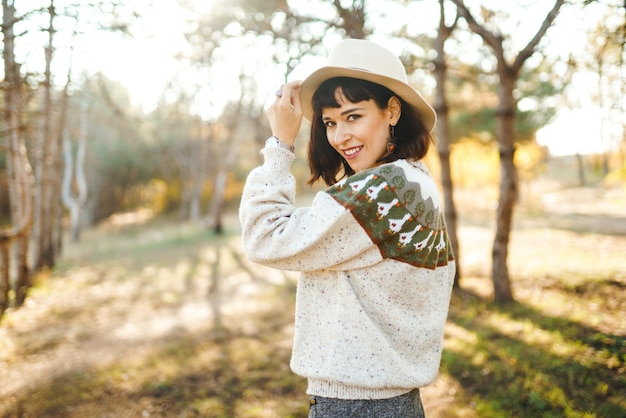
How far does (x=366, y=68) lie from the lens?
1.52 metres

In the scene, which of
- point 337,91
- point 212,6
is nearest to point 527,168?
point 212,6

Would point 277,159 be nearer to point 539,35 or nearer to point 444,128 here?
point 539,35

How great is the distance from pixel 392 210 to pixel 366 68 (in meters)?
0.50

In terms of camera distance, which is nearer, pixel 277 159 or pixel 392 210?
pixel 392 210

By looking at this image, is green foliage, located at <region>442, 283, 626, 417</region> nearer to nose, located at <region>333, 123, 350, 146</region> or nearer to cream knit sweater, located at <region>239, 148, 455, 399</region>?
cream knit sweater, located at <region>239, 148, 455, 399</region>

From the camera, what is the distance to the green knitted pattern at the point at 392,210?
4.38ft

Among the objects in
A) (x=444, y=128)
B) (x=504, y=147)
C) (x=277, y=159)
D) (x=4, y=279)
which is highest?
(x=444, y=128)

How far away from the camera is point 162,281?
32.7ft

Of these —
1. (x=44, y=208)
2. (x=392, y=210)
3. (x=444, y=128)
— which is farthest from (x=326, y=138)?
(x=44, y=208)

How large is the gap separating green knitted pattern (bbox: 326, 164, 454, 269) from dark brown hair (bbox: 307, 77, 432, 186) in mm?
258

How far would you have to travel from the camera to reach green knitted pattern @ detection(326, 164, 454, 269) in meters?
1.33

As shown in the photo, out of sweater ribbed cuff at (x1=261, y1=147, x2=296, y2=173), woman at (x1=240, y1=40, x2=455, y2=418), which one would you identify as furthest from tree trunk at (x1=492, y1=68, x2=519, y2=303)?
sweater ribbed cuff at (x1=261, y1=147, x2=296, y2=173)

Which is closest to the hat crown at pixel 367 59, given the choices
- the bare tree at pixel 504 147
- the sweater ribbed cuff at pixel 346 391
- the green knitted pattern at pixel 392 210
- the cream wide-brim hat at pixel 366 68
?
the cream wide-brim hat at pixel 366 68

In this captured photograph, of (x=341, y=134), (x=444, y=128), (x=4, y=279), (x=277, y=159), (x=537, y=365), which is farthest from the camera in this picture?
(x=4, y=279)
